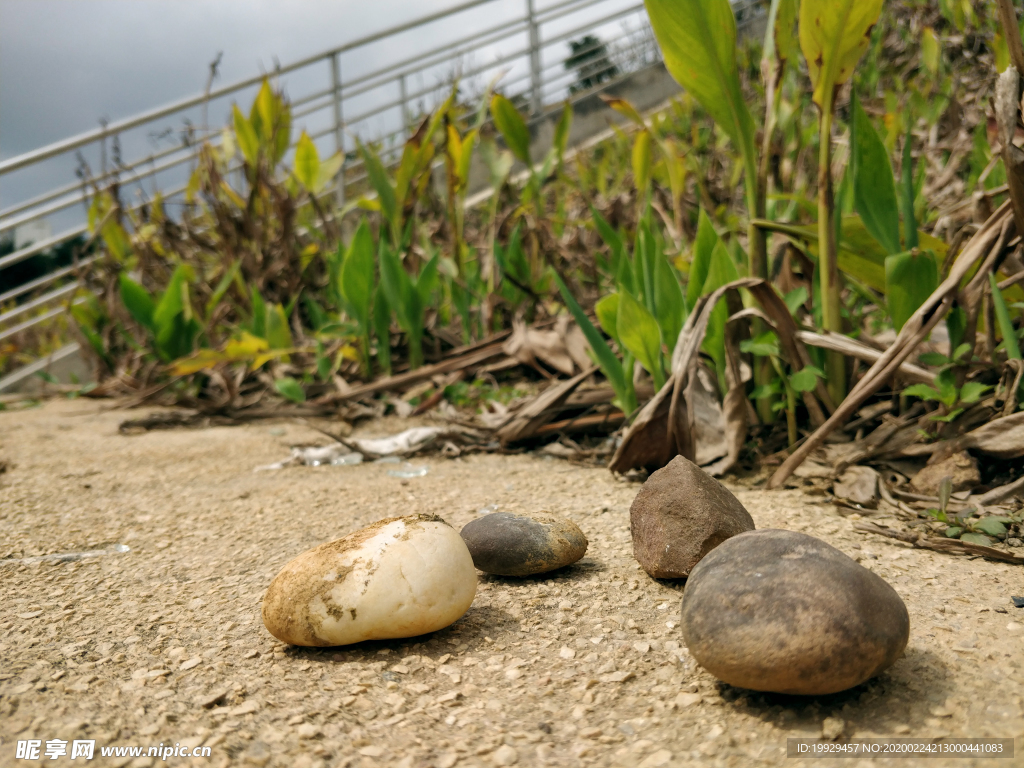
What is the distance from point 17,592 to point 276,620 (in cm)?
50

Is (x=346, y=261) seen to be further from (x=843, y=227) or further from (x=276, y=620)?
(x=276, y=620)

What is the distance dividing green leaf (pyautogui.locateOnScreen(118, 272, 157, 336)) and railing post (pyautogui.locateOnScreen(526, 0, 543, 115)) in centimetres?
549

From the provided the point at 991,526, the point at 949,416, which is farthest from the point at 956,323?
the point at 991,526

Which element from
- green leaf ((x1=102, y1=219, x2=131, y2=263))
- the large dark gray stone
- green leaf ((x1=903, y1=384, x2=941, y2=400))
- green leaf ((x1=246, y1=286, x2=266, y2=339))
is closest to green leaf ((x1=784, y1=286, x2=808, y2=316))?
green leaf ((x1=903, y1=384, x2=941, y2=400))

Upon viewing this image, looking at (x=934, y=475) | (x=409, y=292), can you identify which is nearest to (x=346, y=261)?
(x=409, y=292)

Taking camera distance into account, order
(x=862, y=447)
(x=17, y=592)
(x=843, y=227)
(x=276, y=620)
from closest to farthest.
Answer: (x=276, y=620), (x=17, y=592), (x=862, y=447), (x=843, y=227)

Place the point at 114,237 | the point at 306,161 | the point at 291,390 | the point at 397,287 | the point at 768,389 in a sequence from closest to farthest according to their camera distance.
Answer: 1. the point at 768,389
2. the point at 291,390
3. the point at 397,287
4. the point at 306,161
5. the point at 114,237

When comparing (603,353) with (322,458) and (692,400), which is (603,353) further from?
(322,458)

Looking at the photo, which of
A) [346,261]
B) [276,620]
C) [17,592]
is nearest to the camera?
[276,620]

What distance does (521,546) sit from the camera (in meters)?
1.06

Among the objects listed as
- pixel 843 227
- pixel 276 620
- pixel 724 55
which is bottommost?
pixel 276 620

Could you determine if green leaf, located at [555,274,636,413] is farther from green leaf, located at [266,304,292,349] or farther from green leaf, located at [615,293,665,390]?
green leaf, located at [266,304,292,349]

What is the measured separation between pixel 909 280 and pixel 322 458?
147 cm

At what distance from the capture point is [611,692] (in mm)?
766
